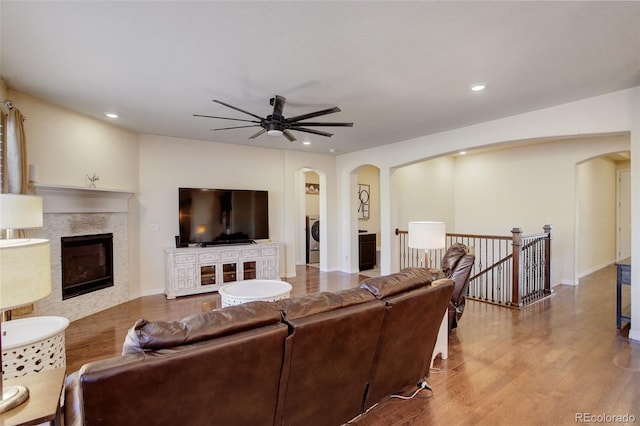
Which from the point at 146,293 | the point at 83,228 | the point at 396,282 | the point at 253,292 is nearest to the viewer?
the point at 396,282

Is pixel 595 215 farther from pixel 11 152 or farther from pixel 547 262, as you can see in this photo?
pixel 11 152

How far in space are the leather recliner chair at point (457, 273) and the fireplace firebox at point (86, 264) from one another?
15.7 ft

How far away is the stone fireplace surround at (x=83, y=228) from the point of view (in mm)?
3959

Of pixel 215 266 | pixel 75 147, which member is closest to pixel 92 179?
pixel 75 147

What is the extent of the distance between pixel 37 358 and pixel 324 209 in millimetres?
5665

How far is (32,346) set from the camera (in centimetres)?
226

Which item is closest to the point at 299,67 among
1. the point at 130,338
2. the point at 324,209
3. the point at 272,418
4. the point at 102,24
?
the point at 102,24

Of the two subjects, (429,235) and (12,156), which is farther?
(429,235)

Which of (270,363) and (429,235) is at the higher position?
(429,235)

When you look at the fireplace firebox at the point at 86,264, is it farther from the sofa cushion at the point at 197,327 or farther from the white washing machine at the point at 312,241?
the white washing machine at the point at 312,241

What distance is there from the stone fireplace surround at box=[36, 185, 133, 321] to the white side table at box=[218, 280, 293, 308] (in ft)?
7.06

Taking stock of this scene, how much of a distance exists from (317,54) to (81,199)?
12.7 feet

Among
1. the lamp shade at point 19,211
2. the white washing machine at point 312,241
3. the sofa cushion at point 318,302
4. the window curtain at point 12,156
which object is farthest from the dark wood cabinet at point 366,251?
the lamp shade at point 19,211

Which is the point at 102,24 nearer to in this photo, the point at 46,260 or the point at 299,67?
the point at 299,67
